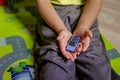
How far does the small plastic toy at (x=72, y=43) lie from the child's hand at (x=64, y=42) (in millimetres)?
12

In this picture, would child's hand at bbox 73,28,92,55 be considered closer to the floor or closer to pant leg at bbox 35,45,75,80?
pant leg at bbox 35,45,75,80

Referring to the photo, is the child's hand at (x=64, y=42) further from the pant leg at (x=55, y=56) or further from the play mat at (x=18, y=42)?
the play mat at (x=18, y=42)

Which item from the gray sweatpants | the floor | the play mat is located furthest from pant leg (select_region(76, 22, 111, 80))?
the floor

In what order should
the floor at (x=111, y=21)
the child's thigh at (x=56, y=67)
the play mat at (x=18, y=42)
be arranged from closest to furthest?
the child's thigh at (x=56, y=67)
the play mat at (x=18, y=42)
the floor at (x=111, y=21)

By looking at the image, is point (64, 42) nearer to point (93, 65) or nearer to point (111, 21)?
point (93, 65)

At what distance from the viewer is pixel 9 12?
3.52 ft

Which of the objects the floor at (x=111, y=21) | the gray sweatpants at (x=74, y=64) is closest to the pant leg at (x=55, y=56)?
the gray sweatpants at (x=74, y=64)

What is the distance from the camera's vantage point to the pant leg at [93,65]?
0.63 metres

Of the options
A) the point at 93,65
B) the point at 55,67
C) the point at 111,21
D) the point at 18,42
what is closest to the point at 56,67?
the point at 55,67

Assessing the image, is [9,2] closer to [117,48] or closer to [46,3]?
[46,3]

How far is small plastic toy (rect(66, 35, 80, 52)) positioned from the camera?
66 centimetres

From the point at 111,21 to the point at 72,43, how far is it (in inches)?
19.7

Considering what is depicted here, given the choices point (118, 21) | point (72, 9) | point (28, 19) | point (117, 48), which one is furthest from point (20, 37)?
point (118, 21)

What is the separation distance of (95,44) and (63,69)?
148 millimetres
